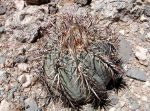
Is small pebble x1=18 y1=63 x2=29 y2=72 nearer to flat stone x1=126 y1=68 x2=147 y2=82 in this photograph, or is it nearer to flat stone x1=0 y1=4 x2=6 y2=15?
flat stone x1=0 y1=4 x2=6 y2=15

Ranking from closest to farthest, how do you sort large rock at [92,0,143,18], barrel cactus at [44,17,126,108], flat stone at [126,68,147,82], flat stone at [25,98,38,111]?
barrel cactus at [44,17,126,108] < flat stone at [25,98,38,111] < flat stone at [126,68,147,82] < large rock at [92,0,143,18]

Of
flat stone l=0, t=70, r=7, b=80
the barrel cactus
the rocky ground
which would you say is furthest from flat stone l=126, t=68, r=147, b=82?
flat stone l=0, t=70, r=7, b=80

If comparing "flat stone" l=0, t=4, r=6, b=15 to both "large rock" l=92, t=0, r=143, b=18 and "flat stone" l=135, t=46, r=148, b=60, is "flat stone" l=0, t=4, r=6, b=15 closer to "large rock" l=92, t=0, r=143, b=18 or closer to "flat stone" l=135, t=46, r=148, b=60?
"large rock" l=92, t=0, r=143, b=18

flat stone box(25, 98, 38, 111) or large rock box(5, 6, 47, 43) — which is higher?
large rock box(5, 6, 47, 43)

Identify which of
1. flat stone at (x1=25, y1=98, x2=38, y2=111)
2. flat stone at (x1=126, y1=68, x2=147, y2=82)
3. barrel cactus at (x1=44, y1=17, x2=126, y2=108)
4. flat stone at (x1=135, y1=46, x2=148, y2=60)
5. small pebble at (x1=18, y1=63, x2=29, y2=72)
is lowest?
flat stone at (x1=25, y1=98, x2=38, y2=111)

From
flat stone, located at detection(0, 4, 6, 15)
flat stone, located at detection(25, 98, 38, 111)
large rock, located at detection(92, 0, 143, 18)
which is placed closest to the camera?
flat stone, located at detection(25, 98, 38, 111)

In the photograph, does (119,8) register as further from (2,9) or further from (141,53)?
(2,9)

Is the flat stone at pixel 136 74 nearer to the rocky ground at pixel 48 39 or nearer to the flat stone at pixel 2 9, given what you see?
the rocky ground at pixel 48 39

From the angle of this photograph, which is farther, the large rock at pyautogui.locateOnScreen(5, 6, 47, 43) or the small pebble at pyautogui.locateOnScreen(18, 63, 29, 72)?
the large rock at pyautogui.locateOnScreen(5, 6, 47, 43)

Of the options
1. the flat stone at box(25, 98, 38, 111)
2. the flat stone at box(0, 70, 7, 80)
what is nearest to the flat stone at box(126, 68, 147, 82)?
the flat stone at box(25, 98, 38, 111)

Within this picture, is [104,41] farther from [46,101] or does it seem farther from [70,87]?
[46,101]
